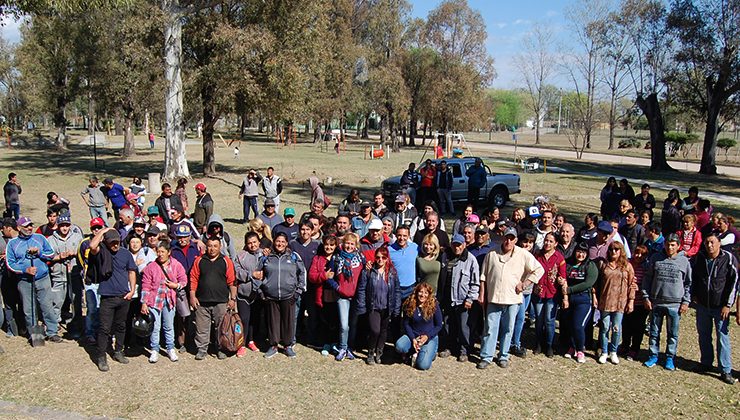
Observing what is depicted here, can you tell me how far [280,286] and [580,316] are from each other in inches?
140

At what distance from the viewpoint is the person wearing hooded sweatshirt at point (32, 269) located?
6852mm

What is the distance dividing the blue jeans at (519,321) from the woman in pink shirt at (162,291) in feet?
12.9

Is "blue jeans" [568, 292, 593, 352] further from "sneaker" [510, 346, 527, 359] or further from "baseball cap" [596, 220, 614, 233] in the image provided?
"baseball cap" [596, 220, 614, 233]

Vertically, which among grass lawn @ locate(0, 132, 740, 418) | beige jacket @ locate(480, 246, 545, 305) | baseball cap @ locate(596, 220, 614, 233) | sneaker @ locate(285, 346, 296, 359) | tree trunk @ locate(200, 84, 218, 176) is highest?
Result: tree trunk @ locate(200, 84, 218, 176)

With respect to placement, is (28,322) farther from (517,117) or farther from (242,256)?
(517,117)

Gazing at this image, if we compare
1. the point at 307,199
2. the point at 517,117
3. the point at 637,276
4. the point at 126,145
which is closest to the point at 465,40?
the point at 126,145

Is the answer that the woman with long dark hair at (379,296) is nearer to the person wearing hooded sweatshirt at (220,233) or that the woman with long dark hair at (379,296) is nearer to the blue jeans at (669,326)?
the person wearing hooded sweatshirt at (220,233)

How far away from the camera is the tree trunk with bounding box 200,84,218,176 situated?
86.3 feet

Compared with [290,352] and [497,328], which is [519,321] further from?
[290,352]

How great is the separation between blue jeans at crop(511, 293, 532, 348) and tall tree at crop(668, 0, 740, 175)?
32.4m

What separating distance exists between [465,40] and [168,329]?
55871 mm

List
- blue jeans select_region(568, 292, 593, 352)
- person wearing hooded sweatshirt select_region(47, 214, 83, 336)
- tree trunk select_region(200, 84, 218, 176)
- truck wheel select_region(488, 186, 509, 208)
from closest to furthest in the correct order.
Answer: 1. blue jeans select_region(568, 292, 593, 352)
2. person wearing hooded sweatshirt select_region(47, 214, 83, 336)
3. truck wheel select_region(488, 186, 509, 208)
4. tree trunk select_region(200, 84, 218, 176)

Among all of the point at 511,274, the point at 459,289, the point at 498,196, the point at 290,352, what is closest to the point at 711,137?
the point at 498,196

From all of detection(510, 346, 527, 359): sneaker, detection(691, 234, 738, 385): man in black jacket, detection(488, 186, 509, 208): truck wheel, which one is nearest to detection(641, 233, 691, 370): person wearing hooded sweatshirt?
detection(691, 234, 738, 385): man in black jacket
